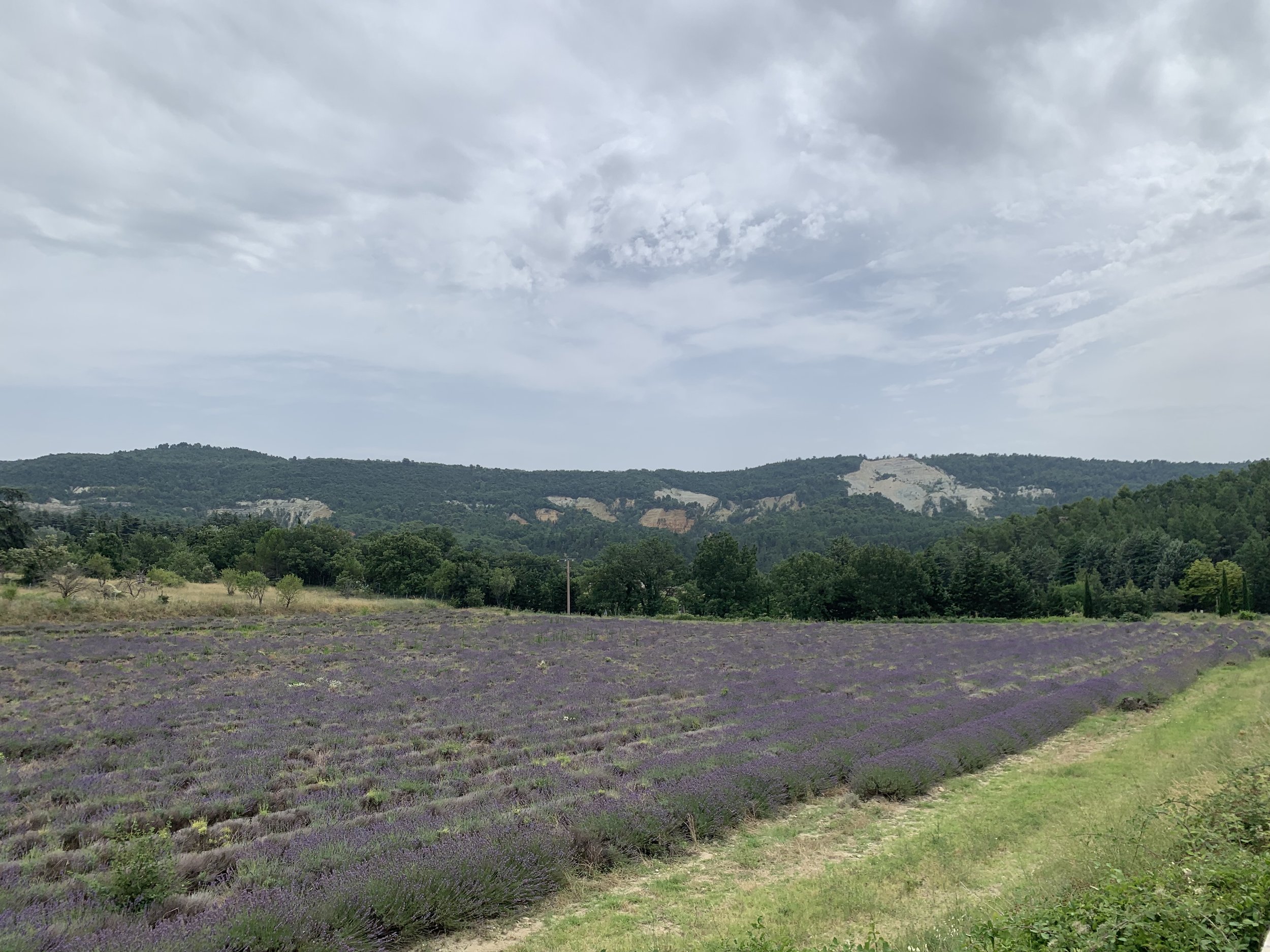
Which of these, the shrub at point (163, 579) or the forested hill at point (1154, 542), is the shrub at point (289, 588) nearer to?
the shrub at point (163, 579)

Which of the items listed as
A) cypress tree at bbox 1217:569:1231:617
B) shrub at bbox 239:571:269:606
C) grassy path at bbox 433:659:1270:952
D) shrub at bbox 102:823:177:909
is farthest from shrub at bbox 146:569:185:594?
cypress tree at bbox 1217:569:1231:617

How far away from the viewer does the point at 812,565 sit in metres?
69.3

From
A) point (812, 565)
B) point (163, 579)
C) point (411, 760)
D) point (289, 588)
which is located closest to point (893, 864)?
point (411, 760)

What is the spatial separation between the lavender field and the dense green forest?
32.6 m

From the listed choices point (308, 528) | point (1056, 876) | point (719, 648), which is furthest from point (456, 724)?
point (308, 528)

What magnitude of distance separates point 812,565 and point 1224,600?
111 feet

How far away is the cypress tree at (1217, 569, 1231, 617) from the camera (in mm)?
56500

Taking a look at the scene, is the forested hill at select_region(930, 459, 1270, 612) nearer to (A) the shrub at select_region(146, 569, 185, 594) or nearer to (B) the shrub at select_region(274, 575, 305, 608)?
(B) the shrub at select_region(274, 575, 305, 608)

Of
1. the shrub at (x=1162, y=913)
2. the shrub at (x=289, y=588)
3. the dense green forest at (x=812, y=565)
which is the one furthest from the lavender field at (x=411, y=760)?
the dense green forest at (x=812, y=565)

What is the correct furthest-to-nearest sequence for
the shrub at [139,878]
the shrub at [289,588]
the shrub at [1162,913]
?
the shrub at [289,588] → the shrub at [139,878] → the shrub at [1162,913]

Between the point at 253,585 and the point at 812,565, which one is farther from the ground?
the point at 253,585

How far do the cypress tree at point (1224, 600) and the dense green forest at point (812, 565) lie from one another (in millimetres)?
154

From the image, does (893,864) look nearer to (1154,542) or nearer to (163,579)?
(163,579)

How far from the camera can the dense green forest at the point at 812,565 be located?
62344 millimetres
